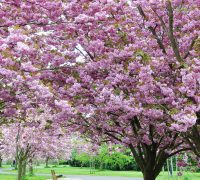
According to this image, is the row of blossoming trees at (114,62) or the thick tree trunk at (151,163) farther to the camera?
the thick tree trunk at (151,163)

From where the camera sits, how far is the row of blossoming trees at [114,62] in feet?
28.2

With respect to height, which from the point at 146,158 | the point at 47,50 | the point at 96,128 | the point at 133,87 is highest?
the point at 47,50

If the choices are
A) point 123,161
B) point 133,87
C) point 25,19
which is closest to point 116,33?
point 133,87

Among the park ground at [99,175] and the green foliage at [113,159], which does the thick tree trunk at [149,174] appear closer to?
the park ground at [99,175]

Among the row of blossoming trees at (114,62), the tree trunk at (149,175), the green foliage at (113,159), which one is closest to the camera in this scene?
the row of blossoming trees at (114,62)

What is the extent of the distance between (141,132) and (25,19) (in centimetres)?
464

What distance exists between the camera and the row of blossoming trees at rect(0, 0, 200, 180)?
861 centimetres

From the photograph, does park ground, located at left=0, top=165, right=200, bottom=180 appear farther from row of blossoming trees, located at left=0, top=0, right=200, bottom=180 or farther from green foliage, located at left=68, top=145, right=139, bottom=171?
row of blossoming trees, located at left=0, top=0, right=200, bottom=180

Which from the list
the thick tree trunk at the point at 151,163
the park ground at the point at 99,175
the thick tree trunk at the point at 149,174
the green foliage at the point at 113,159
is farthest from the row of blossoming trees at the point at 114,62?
the green foliage at the point at 113,159

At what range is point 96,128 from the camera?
37.2ft

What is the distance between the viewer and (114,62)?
935 centimetres

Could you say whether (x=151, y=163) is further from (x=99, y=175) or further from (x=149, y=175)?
(x=99, y=175)

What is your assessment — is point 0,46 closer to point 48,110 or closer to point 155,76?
point 155,76

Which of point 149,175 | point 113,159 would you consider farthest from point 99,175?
point 149,175
